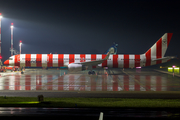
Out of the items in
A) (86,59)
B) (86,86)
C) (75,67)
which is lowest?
(86,86)

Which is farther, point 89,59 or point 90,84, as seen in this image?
point 89,59

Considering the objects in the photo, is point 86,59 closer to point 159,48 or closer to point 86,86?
point 159,48

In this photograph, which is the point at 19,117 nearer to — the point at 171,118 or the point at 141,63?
the point at 171,118

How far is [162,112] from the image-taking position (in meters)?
8.29

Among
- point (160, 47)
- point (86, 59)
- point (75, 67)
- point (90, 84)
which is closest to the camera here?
point (90, 84)

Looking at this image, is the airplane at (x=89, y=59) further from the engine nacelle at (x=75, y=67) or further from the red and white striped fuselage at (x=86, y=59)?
the engine nacelle at (x=75, y=67)

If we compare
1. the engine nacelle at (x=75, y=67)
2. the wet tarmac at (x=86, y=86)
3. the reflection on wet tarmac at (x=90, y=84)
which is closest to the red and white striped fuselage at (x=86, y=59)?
the engine nacelle at (x=75, y=67)

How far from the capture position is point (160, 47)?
33.5m

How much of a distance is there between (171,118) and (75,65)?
23559 millimetres

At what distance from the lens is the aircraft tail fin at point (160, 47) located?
3316cm

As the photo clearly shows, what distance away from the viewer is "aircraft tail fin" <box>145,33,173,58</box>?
33.2 m

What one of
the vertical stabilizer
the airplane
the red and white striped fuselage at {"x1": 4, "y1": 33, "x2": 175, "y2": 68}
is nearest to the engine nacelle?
the airplane

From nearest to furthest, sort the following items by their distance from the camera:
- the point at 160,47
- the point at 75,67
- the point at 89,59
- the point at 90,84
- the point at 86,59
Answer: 1. the point at 90,84
2. the point at 75,67
3. the point at 86,59
4. the point at 89,59
5. the point at 160,47

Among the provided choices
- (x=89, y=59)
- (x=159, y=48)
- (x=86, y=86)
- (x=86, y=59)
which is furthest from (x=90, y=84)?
(x=159, y=48)
